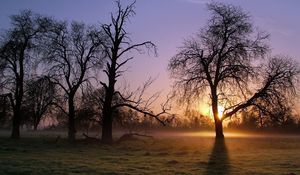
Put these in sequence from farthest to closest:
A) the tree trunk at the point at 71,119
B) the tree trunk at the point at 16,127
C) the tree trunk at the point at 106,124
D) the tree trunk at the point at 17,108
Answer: the tree trunk at the point at 16,127
the tree trunk at the point at 17,108
the tree trunk at the point at 71,119
the tree trunk at the point at 106,124

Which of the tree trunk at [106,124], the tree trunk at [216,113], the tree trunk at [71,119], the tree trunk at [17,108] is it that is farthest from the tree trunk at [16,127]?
the tree trunk at [216,113]

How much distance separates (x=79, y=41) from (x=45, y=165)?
2510cm

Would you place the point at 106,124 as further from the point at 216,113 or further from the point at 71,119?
the point at 216,113

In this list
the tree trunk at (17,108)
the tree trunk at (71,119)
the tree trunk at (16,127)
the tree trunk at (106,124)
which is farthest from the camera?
the tree trunk at (16,127)

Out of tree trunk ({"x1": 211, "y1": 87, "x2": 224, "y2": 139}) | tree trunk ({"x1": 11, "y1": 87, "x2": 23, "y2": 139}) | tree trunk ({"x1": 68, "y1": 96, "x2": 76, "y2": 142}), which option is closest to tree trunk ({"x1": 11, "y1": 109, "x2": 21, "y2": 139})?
tree trunk ({"x1": 11, "y1": 87, "x2": 23, "y2": 139})

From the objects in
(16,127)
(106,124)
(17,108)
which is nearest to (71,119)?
(17,108)

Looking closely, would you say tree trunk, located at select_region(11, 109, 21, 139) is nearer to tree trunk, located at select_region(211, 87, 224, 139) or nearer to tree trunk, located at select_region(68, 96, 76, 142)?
tree trunk, located at select_region(68, 96, 76, 142)

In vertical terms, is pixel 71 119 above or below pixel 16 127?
above

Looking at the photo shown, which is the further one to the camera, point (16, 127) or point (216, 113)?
point (16, 127)

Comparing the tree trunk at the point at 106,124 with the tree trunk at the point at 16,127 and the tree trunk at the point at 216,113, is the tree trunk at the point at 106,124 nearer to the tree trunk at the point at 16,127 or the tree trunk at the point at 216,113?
the tree trunk at the point at 216,113

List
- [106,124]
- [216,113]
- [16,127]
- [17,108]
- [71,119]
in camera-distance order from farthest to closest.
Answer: [16,127], [17,108], [71,119], [216,113], [106,124]

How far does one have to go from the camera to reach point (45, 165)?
60.7ft

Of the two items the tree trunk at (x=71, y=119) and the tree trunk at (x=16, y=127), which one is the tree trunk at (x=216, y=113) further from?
the tree trunk at (x=16, y=127)

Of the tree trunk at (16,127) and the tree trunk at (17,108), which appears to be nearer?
the tree trunk at (17,108)
